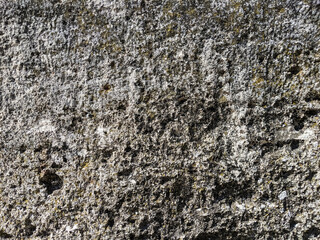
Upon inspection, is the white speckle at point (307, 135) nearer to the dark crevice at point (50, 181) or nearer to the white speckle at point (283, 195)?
the white speckle at point (283, 195)

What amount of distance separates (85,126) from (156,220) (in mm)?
356

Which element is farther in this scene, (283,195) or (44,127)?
(44,127)

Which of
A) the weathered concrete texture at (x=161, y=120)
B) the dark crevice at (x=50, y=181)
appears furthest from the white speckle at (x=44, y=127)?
the dark crevice at (x=50, y=181)

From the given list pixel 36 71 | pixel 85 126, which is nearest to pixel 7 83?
pixel 36 71

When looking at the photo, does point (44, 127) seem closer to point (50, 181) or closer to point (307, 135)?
point (50, 181)

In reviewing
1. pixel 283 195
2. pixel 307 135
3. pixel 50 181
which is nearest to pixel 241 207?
pixel 283 195

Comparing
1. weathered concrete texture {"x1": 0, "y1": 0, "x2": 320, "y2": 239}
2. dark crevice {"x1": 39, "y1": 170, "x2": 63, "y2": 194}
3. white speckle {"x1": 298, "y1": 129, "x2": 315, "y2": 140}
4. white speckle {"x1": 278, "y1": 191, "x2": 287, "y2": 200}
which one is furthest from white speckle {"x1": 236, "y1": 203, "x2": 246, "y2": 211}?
dark crevice {"x1": 39, "y1": 170, "x2": 63, "y2": 194}

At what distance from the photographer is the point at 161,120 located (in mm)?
1014

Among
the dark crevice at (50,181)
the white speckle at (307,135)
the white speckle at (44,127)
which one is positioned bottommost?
the white speckle at (307,135)

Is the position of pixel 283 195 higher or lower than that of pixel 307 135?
lower

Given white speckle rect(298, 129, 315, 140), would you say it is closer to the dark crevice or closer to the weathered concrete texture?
the weathered concrete texture

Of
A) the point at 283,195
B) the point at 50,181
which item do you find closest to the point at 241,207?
the point at 283,195

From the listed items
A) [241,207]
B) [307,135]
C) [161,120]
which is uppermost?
[161,120]

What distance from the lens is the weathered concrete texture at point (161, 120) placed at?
97cm
